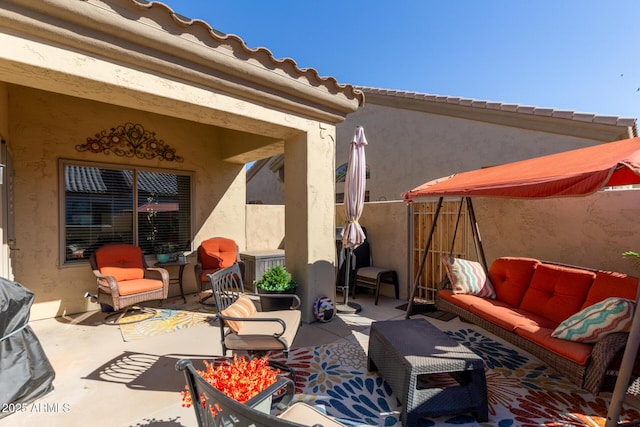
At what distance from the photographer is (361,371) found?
3.20 metres

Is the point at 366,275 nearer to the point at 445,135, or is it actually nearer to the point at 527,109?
the point at 445,135

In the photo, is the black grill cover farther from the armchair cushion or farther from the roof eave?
the armchair cushion

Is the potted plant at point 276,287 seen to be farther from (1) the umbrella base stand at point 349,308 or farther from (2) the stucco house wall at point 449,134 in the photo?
(2) the stucco house wall at point 449,134

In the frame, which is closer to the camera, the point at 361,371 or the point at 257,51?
the point at 361,371

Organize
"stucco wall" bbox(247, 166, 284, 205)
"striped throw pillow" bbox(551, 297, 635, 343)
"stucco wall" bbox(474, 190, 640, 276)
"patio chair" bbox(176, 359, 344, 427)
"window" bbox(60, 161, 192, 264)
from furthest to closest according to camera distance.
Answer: "stucco wall" bbox(247, 166, 284, 205), "window" bbox(60, 161, 192, 264), "stucco wall" bbox(474, 190, 640, 276), "striped throw pillow" bbox(551, 297, 635, 343), "patio chair" bbox(176, 359, 344, 427)

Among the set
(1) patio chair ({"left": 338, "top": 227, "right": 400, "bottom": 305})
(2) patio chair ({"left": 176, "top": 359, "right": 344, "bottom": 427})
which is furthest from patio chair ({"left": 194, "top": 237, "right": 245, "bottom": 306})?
(2) patio chair ({"left": 176, "top": 359, "right": 344, "bottom": 427})

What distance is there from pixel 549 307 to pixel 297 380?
9.79 ft

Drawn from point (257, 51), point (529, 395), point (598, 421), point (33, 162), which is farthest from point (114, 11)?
point (598, 421)

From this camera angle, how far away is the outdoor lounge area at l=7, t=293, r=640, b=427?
2486 mm

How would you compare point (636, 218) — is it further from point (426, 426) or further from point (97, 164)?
point (97, 164)

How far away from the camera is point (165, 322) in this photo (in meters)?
4.60

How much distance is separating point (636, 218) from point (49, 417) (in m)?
6.26

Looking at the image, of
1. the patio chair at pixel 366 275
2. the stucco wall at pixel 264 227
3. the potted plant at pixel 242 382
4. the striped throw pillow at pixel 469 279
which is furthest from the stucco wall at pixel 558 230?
the potted plant at pixel 242 382

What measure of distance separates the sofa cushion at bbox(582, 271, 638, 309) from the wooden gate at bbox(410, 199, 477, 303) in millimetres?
2152
